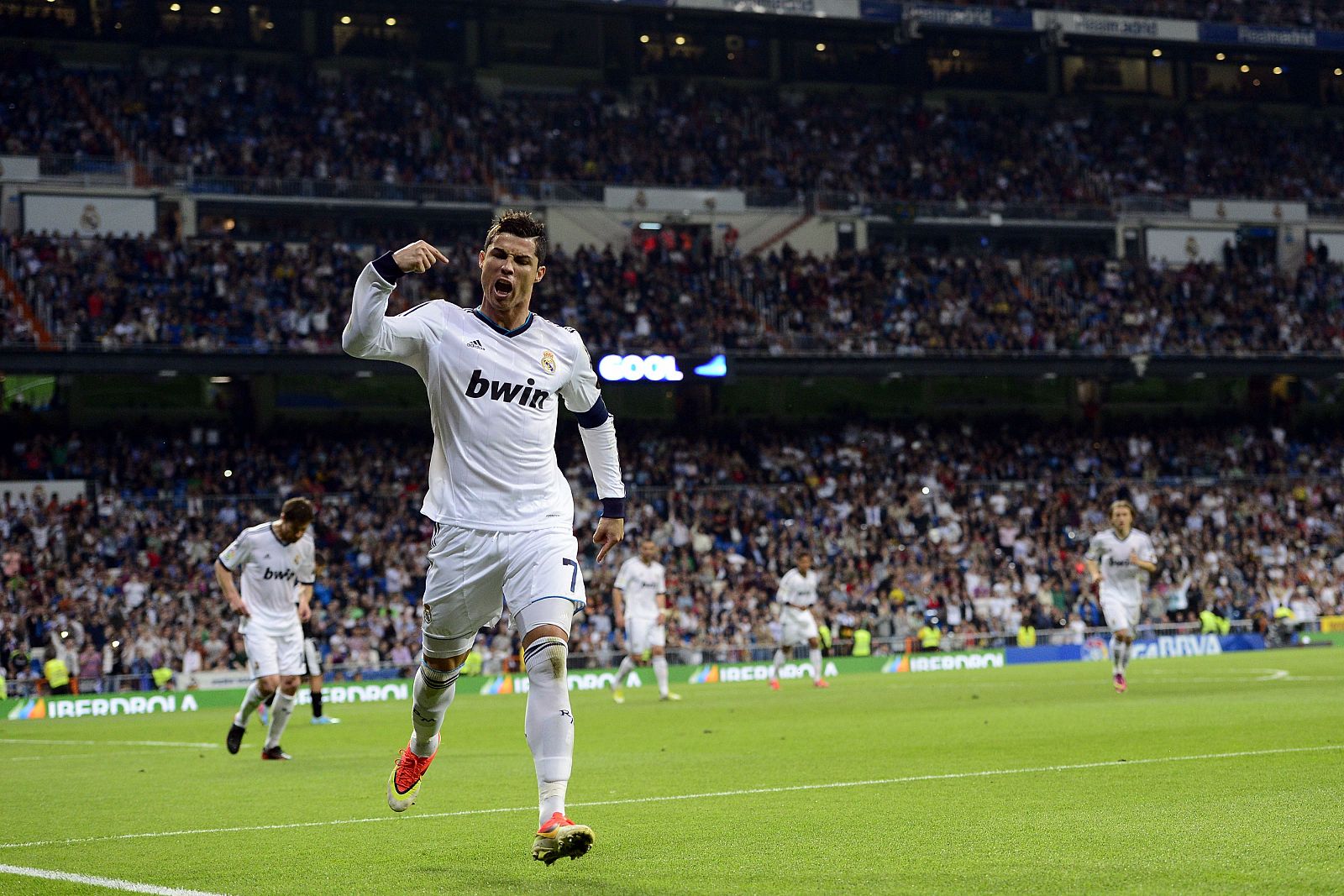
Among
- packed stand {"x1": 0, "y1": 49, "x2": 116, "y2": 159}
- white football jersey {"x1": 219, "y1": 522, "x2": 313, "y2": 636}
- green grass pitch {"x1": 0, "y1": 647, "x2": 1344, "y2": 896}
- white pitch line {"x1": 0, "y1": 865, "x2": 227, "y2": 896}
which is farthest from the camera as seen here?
packed stand {"x1": 0, "y1": 49, "x2": 116, "y2": 159}

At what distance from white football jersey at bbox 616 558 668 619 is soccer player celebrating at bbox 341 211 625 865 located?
19.5 metres

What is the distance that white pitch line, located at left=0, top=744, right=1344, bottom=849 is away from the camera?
30.2 feet

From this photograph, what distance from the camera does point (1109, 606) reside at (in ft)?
72.9

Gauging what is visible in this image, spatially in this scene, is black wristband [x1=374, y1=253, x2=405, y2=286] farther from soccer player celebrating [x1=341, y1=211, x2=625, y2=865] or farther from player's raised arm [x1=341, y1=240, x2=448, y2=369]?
soccer player celebrating [x1=341, y1=211, x2=625, y2=865]

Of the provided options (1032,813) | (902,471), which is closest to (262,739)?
(1032,813)

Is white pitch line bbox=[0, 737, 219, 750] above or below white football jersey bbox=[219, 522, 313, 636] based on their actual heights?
below

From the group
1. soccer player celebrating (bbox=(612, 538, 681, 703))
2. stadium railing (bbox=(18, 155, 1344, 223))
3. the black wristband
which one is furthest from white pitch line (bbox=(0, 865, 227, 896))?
stadium railing (bbox=(18, 155, 1344, 223))

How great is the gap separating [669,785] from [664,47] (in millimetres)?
47136

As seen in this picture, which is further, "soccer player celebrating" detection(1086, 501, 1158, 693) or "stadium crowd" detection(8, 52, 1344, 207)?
"stadium crowd" detection(8, 52, 1344, 207)

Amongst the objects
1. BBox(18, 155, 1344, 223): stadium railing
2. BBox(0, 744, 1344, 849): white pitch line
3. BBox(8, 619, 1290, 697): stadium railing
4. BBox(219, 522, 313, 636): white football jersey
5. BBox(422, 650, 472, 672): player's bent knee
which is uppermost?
BBox(18, 155, 1344, 223): stadium railing

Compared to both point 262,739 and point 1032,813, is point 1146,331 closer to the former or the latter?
point 262,739

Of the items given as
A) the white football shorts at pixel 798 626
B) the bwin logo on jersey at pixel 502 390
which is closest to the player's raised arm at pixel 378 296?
the bwin logo on jersey at pixel 502 390

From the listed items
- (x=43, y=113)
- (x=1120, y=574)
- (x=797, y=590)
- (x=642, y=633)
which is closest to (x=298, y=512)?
(x=1120, y=574)

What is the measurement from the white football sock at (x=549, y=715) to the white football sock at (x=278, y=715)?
8.89m
